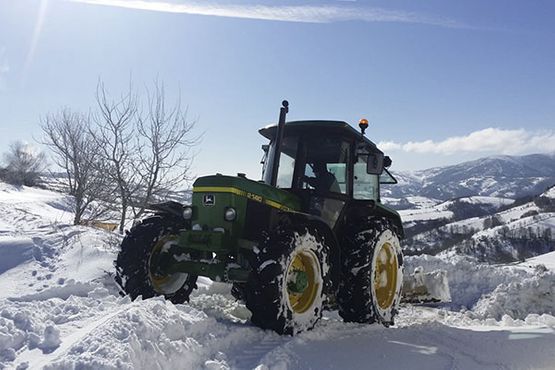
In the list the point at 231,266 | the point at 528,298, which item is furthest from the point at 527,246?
the point at 231,266

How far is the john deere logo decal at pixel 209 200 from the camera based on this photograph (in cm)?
507

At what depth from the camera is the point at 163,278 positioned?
222 inches

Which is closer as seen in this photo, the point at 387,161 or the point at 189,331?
the point at 189,331

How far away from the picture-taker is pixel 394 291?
6402 millimetres

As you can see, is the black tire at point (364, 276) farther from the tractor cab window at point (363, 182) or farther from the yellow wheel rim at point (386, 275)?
the tractor cab window at point (363, 182)

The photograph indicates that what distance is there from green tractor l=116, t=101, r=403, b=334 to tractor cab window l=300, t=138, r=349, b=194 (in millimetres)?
13

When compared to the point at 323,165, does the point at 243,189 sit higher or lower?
lower

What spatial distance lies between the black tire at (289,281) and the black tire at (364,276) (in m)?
0.58

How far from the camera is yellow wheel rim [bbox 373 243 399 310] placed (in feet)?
20.7

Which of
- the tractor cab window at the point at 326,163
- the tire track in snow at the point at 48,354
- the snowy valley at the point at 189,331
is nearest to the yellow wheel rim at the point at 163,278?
the snowy valley at the point at 189,331

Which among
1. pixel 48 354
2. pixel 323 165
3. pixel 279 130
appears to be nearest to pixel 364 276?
pixel 323 165

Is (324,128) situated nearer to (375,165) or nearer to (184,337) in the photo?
(375,165)

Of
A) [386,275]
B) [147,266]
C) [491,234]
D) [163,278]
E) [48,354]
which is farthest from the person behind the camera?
[491,234]

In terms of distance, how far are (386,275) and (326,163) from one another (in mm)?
1783
